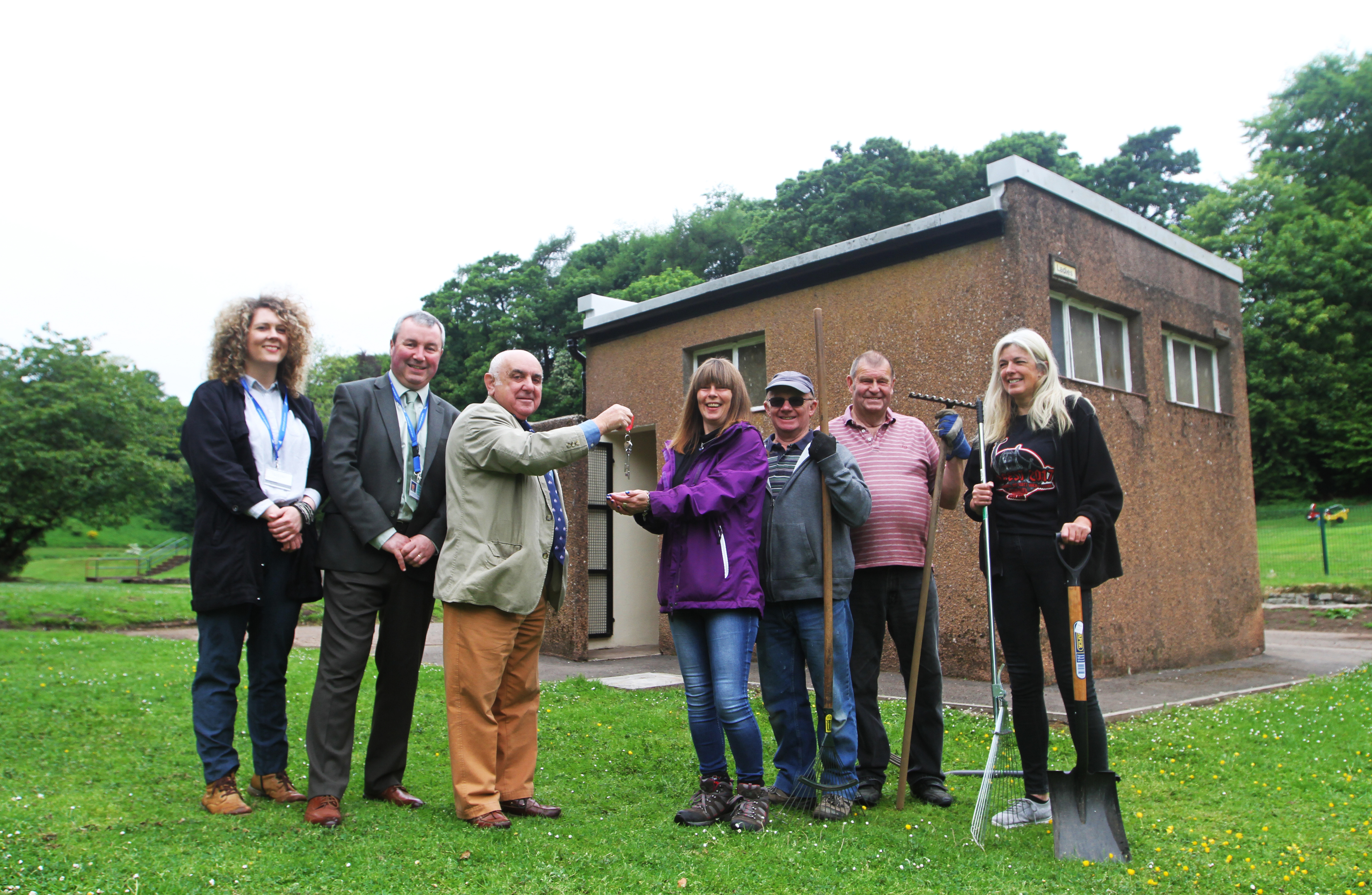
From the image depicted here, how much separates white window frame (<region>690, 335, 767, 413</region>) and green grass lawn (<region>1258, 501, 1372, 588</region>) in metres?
10.4

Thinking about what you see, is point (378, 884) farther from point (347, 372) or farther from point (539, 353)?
point (347, 372)

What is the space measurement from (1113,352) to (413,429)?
27.1 ft

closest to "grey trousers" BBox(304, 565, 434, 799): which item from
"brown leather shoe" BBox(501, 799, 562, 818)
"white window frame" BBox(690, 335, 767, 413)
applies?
"brown leather shoe" BBox(501, 799, 562, 818)

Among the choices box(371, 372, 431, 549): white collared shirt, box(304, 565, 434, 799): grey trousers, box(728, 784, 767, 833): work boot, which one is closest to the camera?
box(728, 784, 767, 833): work boot

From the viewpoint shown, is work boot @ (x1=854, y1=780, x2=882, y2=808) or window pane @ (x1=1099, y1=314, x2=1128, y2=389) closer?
work boot @ (x1=854, y1=780, x2=882, y2=808)

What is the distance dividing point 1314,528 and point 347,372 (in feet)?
144

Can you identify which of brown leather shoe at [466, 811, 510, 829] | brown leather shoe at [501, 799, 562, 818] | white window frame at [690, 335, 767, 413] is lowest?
brown leather shoe at [501, 799, 562, 818]

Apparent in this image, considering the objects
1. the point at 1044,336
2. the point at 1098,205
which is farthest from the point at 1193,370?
the point at 1044,336

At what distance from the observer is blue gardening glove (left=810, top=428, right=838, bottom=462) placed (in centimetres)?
407

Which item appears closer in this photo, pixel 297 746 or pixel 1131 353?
pixel 297 746

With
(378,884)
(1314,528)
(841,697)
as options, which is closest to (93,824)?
(378,884)

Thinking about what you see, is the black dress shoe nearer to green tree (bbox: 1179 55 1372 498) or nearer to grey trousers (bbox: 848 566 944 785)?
grey trousers (bbox: 848 566 944 785)

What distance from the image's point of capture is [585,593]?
10.5m

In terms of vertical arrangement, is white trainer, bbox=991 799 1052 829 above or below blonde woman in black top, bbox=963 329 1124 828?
below
